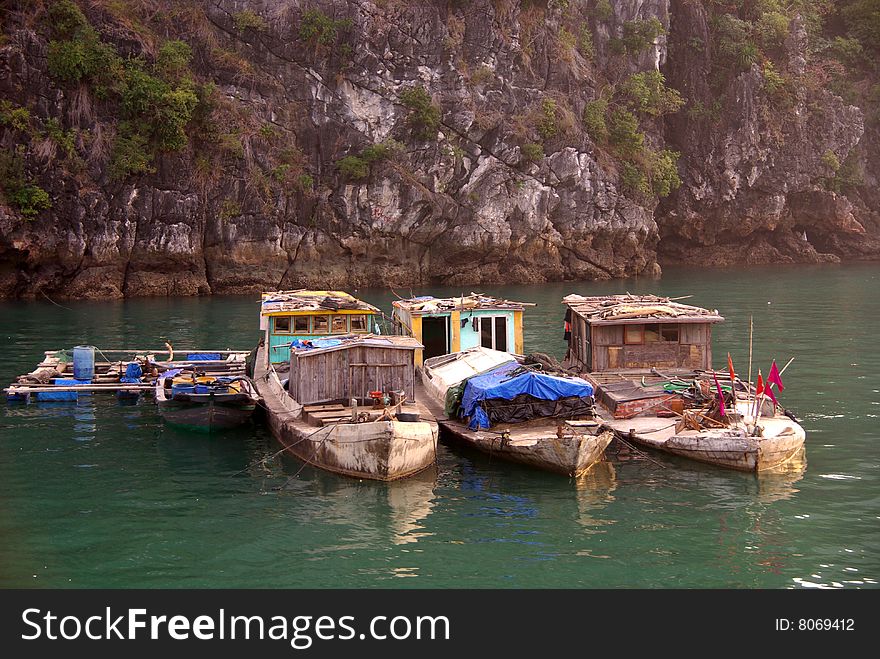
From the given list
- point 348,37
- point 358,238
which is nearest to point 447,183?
point 358,238

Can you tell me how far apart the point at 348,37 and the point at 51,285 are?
68.1ft

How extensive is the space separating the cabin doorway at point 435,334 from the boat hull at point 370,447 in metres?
6.72

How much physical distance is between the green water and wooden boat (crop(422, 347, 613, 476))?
0.43m

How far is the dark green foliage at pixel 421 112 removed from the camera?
174ft

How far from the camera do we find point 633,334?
23.3m

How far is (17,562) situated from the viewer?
14.1m

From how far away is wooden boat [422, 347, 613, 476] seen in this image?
59.9 ft

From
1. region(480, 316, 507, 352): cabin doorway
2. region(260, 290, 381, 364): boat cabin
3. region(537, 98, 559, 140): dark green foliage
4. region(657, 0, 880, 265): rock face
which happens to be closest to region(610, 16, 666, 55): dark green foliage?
region(657, 0, 880, 265): rock face

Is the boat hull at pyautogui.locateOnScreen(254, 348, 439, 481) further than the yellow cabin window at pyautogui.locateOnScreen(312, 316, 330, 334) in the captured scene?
No

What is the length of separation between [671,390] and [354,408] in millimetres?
7432

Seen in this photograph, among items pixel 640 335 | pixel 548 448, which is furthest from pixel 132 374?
pixel 640 335

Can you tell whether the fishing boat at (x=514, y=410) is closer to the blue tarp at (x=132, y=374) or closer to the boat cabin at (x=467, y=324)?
the boat cabin at (x=467, y=324)

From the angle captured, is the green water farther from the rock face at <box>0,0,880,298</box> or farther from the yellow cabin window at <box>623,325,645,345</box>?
the rock face at <box>0,0,880,298</box>
